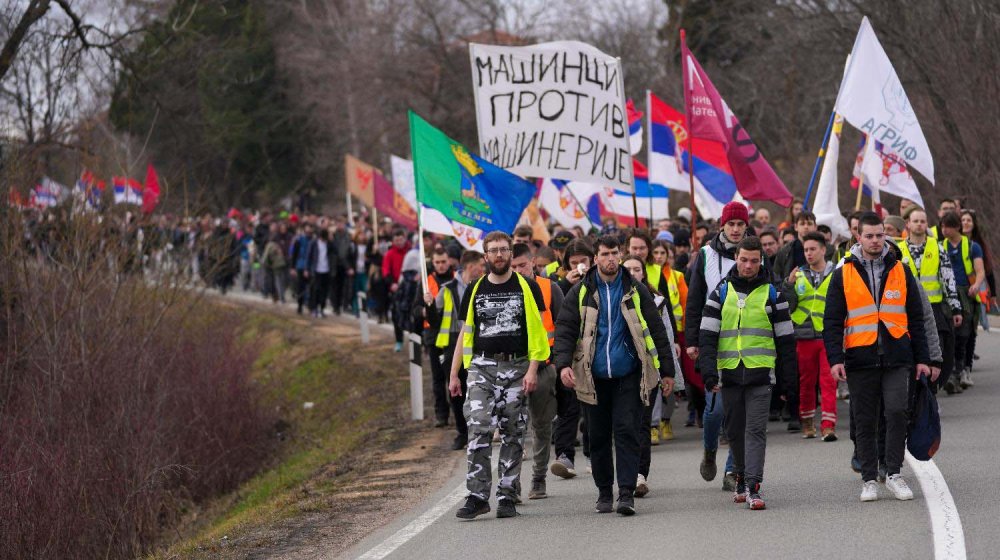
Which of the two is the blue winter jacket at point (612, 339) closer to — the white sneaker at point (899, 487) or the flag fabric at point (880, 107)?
the white sneaker at point (899, 487)

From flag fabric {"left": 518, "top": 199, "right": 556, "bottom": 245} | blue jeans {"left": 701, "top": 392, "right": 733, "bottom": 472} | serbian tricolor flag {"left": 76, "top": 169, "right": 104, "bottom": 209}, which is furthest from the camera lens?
serbian tricolor flag {"left": 76, "top": 169, "right": 104, "bottom": 209}

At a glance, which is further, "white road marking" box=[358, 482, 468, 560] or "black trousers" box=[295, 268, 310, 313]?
"black trousers" box=[295, 268, 310, 313]

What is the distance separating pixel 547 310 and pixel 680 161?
1164cm

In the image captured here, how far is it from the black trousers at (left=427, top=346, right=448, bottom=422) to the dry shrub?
273 centimetres

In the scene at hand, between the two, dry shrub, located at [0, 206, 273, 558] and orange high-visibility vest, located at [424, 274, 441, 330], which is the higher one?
orange high-visibility vest, located at [424, 274, 441, 330]

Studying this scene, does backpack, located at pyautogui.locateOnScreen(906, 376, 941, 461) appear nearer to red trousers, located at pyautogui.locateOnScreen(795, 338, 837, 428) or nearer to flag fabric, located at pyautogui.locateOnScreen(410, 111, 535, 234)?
red trousers, located at pyautogui.locateOnScreen(795, 338, 837, 428)

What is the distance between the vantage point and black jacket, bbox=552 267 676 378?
10555 millimetres

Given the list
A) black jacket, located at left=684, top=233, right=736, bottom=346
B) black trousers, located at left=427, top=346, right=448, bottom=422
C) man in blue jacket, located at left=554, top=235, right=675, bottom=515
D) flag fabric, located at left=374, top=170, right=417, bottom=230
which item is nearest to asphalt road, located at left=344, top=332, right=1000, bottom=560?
man in blue jacket, located at left=554, top=235, right=675, bottom=515

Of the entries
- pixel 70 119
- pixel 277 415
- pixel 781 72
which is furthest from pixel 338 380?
pixel 781 72

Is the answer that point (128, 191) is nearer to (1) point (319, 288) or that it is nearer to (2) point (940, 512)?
(1) point (319, 288)

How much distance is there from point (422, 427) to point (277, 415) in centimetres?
824

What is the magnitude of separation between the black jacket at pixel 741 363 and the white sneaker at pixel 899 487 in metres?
0.96

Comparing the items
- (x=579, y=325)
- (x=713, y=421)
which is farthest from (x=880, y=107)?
(x=579, y=325)

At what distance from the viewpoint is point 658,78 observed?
51.2 m
